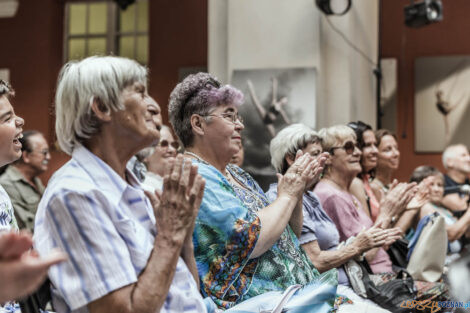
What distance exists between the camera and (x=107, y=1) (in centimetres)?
914

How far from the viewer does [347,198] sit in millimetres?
3387

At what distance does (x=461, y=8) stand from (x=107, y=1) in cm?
478

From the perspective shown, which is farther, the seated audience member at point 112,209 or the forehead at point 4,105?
the forehead at point 4,105

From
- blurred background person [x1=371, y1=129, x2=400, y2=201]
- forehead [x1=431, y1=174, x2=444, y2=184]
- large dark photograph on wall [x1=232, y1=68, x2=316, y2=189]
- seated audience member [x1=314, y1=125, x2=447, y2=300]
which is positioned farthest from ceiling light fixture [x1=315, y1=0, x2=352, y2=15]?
seated audience member [x1=314, y1=125, x2=447, y2=300]

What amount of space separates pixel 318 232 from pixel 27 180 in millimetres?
2404

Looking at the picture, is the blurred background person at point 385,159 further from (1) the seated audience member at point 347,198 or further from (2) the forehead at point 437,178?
(1) the seated audience member at point 347,198

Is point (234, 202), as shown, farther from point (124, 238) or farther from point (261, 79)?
point (261, 79)

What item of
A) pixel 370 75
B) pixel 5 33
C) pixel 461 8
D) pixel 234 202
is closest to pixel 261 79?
pixel 370 75

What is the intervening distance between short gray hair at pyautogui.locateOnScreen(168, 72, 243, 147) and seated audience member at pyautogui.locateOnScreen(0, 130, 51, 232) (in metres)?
2.01

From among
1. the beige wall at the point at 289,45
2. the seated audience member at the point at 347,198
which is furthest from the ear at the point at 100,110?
the beige wall at the point at 289,45

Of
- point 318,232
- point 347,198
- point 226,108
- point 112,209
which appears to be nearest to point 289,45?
point 347,198

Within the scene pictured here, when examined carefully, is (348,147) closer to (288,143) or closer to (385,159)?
(288,143)

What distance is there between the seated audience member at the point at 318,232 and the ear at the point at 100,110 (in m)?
1.46

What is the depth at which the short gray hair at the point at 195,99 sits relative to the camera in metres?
2.29
